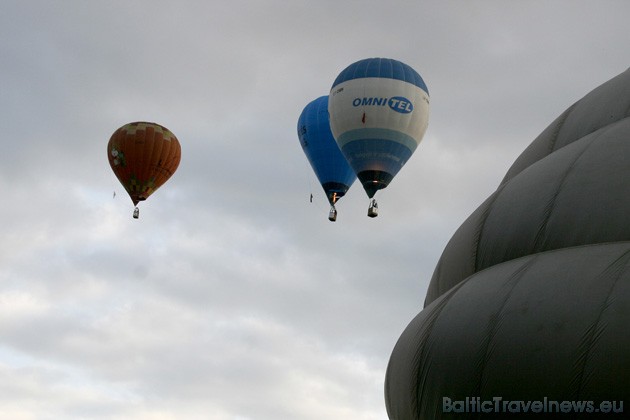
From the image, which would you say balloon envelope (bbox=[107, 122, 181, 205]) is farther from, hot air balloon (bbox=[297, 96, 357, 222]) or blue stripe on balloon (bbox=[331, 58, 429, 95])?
blue stripe on balloon (bbox=[331, 58, 429, 95])

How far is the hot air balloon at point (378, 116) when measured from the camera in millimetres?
25734

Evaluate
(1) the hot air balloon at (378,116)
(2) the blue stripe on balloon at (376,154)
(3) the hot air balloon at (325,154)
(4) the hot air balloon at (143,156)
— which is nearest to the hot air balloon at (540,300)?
(1) the hot air balloon at (378,116)

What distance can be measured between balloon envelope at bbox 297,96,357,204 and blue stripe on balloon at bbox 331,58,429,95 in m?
2.94

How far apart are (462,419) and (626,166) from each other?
3208 mm

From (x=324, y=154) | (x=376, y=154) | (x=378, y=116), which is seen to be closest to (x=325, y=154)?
(x=324, y=154)

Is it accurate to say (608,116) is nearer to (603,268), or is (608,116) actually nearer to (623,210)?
(623,210)

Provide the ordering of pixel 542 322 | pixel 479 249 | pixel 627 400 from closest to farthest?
pixel 627 400
pixel 542 322
pixel 479 249

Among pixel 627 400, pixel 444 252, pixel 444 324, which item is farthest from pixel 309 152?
pixel 627 400

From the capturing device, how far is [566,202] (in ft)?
36.8

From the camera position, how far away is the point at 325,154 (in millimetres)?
29688

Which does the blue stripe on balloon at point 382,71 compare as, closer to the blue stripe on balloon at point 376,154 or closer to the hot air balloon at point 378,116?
the hot air balloon at point 378,116

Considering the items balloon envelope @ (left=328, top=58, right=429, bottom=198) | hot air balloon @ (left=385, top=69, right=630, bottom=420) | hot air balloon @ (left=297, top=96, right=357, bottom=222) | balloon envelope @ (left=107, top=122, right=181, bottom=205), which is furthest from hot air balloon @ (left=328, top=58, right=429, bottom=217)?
hot air balloon @ (left=385, top=69, right=630, bottom=420)

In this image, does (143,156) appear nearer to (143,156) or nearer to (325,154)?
(143,156)

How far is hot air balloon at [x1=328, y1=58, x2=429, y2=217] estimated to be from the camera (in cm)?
2573
